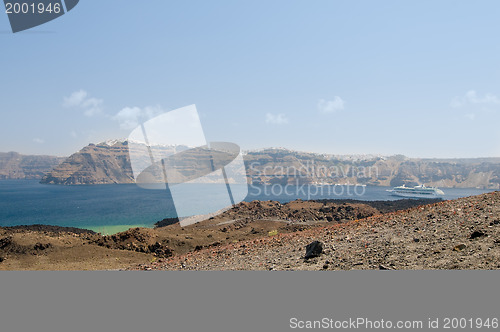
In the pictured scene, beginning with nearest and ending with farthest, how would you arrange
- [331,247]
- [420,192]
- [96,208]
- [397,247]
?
[397,247] < [331,247] < [96,208] < [420,192]

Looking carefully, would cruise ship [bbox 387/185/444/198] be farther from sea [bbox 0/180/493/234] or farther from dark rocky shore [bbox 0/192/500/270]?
dark rocky shore [bbox 0/192/500/270]

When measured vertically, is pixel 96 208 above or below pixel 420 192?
above

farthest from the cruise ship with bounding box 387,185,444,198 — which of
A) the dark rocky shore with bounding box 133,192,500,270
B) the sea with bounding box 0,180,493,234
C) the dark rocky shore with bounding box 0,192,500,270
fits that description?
the dark rocky shore with bounding box 133,192,500,270

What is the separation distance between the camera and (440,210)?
37.6 feet

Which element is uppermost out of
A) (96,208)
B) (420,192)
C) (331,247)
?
(331,247)

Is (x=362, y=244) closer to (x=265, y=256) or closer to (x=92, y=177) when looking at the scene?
(x=265, y=256)

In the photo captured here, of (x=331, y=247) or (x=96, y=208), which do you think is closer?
(x=331, y=247)

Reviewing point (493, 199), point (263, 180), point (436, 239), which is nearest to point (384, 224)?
point (436, 239)

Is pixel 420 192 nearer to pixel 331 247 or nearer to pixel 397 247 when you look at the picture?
pixel 331 247

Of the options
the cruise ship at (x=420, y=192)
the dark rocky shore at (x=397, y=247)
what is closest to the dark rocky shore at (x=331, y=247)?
the dark rocky shore at (x=397, y=247)

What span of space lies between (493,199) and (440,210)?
6.71 ft

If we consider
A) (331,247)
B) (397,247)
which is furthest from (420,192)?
(397,247)

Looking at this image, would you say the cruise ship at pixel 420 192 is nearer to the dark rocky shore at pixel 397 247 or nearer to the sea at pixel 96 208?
the sea at pixel 96 208

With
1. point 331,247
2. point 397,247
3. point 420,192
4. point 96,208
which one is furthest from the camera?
point 420,192
